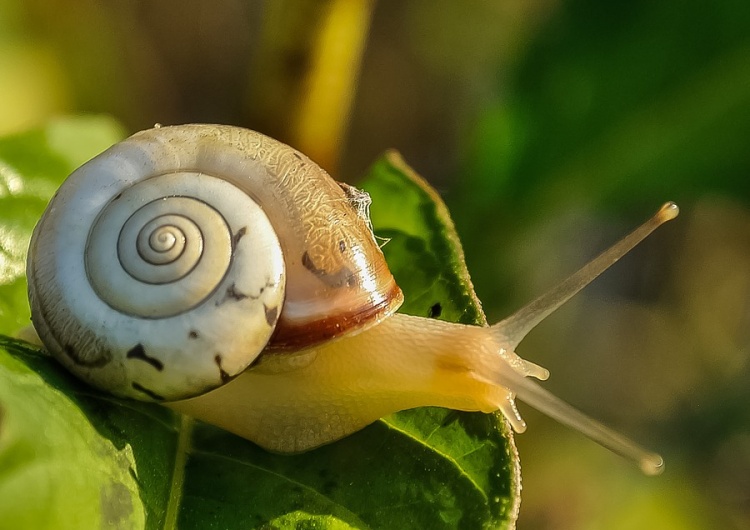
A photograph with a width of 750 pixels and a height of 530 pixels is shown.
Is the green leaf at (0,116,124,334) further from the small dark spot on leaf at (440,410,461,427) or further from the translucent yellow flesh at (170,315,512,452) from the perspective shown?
the small dark spot on leaf at (440,410,461,427)

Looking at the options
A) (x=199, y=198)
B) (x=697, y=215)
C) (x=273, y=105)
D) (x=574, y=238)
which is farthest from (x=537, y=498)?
(x=199, y=198)

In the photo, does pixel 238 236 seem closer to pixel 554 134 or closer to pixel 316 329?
pixel 316 329

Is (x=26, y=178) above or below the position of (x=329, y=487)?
above

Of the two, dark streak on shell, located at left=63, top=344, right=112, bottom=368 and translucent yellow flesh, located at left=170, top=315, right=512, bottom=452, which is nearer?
dark streak on shell, located at left=63, top=344, right=112, bottom=368

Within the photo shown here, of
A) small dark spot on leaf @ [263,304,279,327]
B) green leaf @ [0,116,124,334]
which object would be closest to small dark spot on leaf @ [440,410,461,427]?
small dark spot on leaf @ [263,304,279,327]

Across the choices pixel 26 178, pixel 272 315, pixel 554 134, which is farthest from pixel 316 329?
pixel 554 134

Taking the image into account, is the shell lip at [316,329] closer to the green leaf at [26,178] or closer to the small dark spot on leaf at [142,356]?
the small dark spot on leaf at [142,356]
